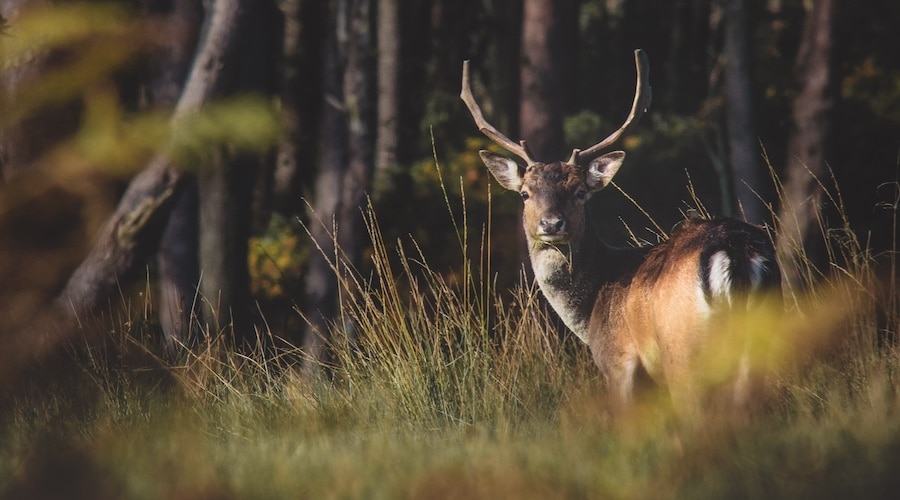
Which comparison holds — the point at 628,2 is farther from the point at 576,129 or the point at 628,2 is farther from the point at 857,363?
the point at 857,363

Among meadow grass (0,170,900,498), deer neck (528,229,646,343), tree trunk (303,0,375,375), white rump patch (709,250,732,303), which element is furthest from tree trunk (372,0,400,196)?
white rump patch (709,250,732,303)

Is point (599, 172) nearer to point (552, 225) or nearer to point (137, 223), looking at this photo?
point (552, 225)

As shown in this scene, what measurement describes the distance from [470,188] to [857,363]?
830 cm

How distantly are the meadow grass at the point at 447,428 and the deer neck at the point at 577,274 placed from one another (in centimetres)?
23

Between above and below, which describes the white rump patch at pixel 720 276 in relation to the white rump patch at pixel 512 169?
below

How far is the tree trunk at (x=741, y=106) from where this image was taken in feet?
42.2

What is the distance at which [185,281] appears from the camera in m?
11.5

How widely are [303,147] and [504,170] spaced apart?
32.2 feet

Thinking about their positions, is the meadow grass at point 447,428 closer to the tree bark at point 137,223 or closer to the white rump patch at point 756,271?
the white rump patch at point 756,271

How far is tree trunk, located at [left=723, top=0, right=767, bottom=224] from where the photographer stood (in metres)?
12.9

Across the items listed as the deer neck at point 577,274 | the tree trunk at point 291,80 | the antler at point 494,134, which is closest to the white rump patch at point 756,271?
the deer neck at point 577,274

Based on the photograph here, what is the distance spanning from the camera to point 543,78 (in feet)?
40.5

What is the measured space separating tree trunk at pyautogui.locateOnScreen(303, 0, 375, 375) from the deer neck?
4.65 meters

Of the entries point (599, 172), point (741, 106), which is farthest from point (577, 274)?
point (741, 106)
